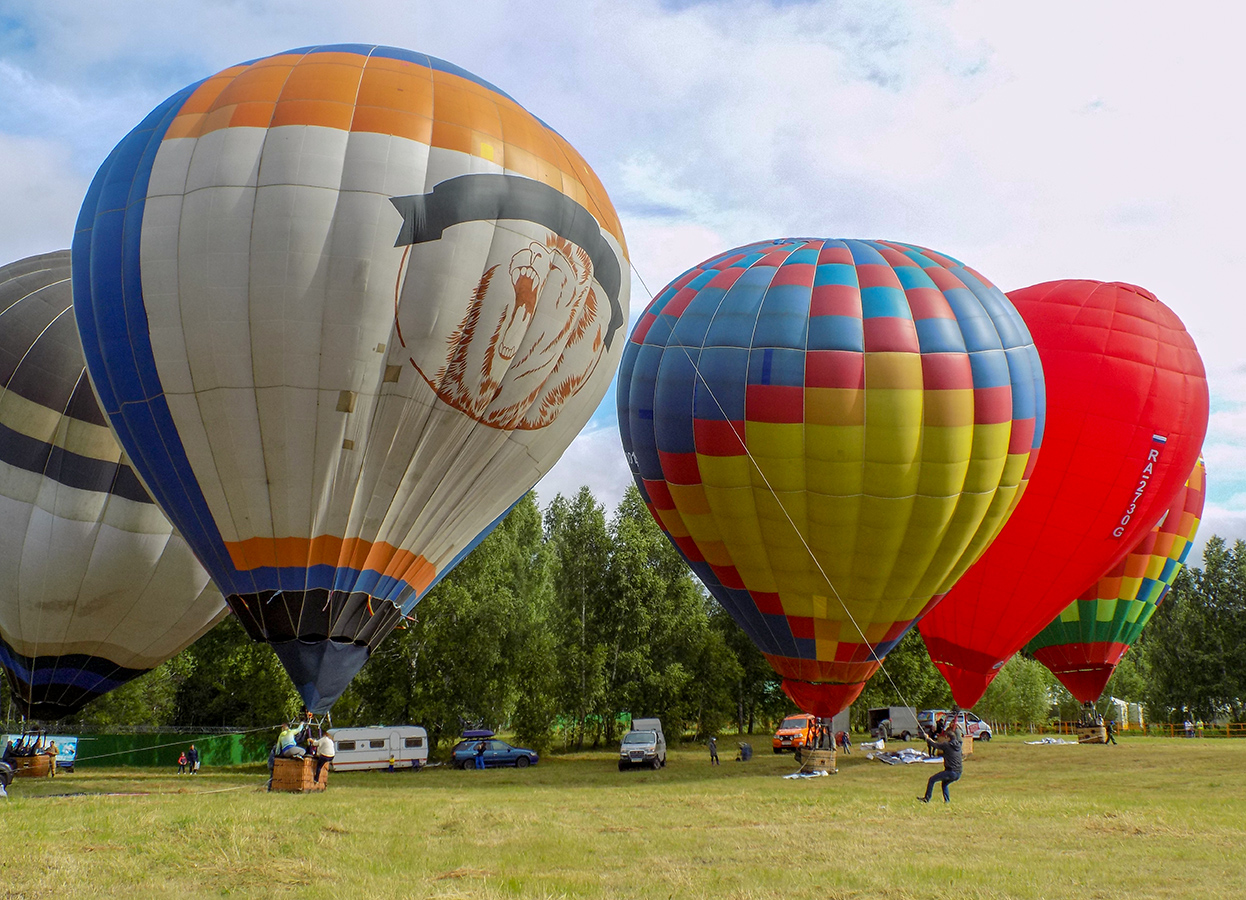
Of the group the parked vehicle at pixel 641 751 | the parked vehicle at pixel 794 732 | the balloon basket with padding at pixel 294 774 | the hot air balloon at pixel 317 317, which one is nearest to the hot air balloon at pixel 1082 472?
the parked vehicle at pixel 794 732

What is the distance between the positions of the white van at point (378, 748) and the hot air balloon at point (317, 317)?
1079 cm

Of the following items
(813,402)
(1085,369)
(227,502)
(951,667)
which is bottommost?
(951,667)

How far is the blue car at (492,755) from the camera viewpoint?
74.8 ft

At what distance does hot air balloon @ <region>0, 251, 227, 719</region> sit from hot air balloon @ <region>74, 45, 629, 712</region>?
4409 mm

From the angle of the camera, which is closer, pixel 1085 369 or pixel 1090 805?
pixel 1090 805

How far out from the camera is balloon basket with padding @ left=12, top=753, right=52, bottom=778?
1795 cm

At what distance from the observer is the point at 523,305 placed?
12.0m

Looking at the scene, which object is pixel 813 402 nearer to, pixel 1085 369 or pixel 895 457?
pixel 895 457

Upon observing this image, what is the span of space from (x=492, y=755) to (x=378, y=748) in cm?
285

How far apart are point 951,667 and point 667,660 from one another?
1147 centimetres

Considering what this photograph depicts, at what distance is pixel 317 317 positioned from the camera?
434 inches

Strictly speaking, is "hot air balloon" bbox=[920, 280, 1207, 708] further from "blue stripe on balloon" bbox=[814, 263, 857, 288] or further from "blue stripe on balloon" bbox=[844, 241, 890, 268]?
"blue stripe on balloon" bbox=[814, 263, 857, 288]

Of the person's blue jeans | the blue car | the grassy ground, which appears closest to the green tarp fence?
the blue car

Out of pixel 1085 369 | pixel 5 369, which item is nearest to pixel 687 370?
pixel 1085 369
